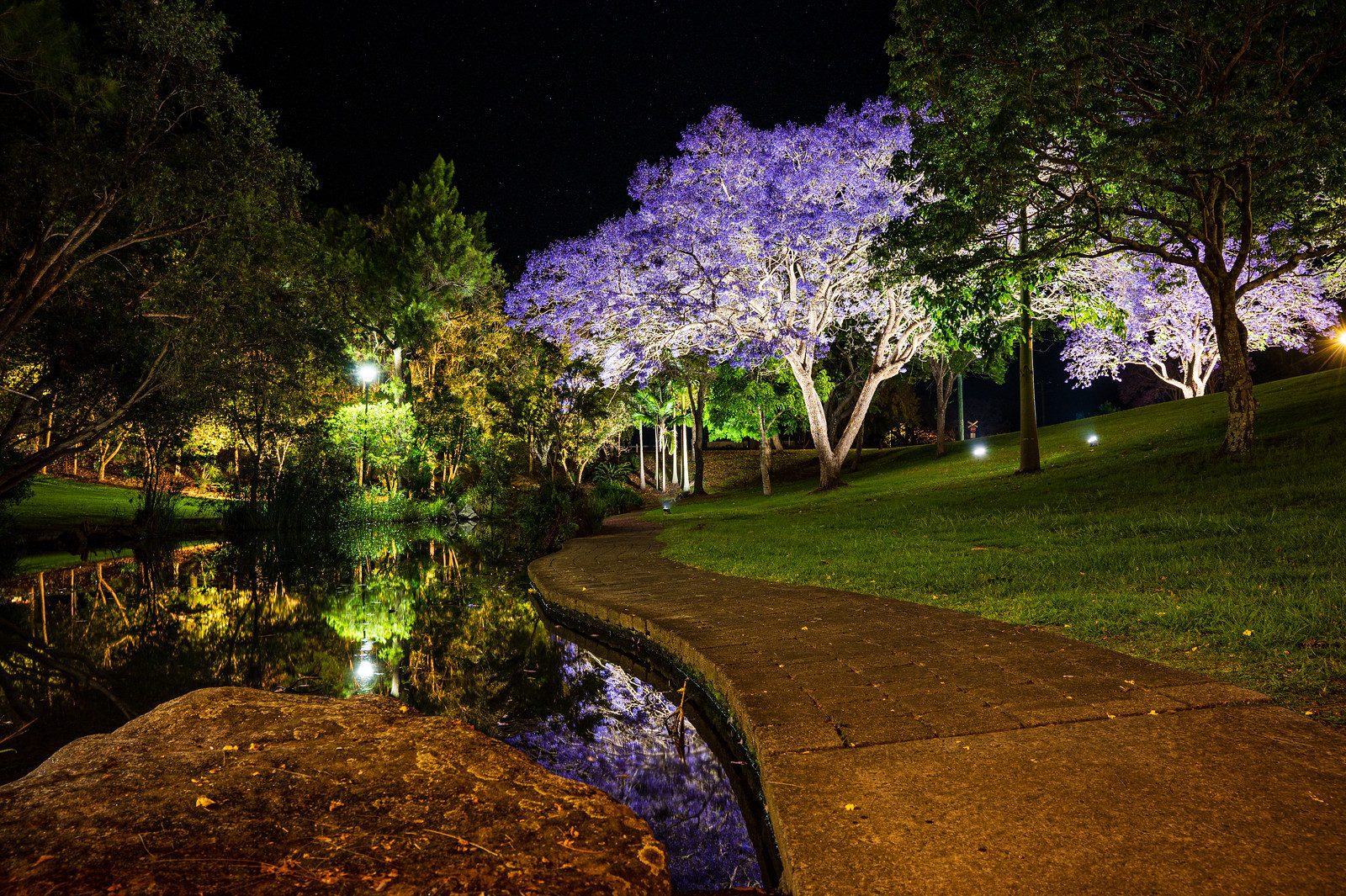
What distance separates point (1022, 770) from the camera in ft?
9.12

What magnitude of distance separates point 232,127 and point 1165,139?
16536 millimetres

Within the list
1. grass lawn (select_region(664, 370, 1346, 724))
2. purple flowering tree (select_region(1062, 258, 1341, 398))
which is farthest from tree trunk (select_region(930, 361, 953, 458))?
grass lawn (select_region(664, 370, 1346, 724))

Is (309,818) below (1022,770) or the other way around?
the other way around

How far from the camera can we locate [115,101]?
1228 cm

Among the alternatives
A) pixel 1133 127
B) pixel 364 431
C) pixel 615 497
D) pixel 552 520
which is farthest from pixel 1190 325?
pixel 364 431

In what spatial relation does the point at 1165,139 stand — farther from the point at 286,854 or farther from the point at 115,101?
the point at 115,101

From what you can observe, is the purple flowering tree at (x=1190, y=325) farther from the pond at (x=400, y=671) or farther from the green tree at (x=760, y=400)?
the pond at (x=400, y=671)

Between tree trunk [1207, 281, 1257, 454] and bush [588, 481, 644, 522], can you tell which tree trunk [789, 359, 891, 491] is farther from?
tree trunk [1207, 281, 1257, 454]

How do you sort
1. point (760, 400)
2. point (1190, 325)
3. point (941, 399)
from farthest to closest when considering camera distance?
point (941, 399) < point (1190, 325) < point (760, 400)

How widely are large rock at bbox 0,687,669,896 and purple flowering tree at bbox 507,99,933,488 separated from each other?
1560cm

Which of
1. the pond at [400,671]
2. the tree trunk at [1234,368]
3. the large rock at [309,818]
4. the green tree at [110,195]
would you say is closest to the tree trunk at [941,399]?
the tree trunk at [1234,368]

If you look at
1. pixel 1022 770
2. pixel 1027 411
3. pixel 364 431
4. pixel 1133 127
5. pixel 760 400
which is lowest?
pixel 1022 770

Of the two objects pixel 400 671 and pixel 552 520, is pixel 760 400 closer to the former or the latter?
pixel 552 520

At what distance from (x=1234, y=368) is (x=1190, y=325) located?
81.7 ft
